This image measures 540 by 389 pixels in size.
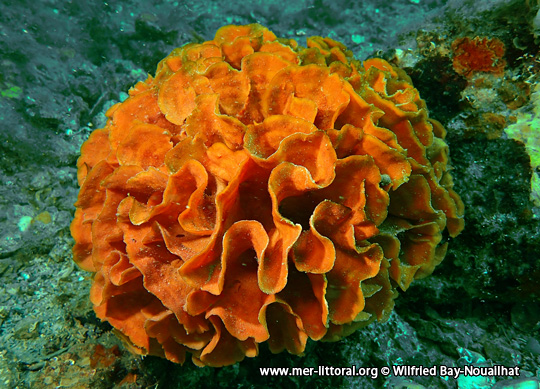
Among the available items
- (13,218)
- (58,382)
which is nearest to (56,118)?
(13,218)

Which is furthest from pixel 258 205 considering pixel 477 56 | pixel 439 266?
pixel 477 56

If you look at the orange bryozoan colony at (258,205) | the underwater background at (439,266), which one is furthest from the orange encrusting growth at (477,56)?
the orange bryozoan colony at (258,205)

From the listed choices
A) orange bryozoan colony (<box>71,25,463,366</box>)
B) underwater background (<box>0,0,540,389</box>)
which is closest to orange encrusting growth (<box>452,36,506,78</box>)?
underwater background (<box>0,0,540,389</box>)

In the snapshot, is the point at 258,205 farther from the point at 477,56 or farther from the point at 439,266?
the point at 477,56

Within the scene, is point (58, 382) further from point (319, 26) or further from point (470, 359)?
→ point (319, 26)

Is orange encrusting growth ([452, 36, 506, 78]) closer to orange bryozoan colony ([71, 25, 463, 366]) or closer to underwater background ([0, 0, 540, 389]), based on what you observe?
underwater background ([0, 0, 540, 389])

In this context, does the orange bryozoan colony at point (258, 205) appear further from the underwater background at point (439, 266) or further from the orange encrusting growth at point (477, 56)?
the orange encrusting growth at point (477, 56)

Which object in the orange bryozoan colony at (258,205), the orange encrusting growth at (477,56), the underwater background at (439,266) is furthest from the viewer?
the orange encrusting growth at (477,56)
